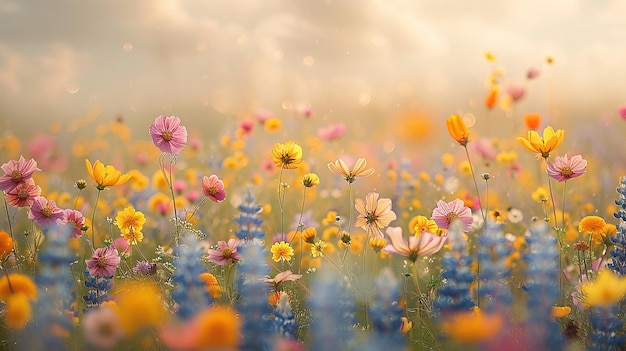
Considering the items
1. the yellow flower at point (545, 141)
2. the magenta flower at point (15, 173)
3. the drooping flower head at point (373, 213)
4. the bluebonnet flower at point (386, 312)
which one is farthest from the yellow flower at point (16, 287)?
the yellow flower at point (545, 141)

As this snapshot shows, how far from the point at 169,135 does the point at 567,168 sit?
4.99 ft

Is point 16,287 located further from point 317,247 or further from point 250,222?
point 317,247

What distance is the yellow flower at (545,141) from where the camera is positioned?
2287 millimetres

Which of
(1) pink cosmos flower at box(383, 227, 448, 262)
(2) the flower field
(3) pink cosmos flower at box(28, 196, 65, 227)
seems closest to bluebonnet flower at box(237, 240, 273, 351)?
(2) the flower field

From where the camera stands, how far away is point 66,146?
677cm

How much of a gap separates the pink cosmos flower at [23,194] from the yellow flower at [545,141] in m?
1.81

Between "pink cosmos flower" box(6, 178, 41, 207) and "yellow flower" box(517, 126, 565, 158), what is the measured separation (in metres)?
1.81

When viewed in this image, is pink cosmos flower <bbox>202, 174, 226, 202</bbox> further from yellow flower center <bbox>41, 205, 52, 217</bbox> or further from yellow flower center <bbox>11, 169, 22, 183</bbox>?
yellow flower center <bbox>11, 169, 22, 183</bbox>

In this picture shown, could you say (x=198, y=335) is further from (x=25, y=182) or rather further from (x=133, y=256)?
(x=133, y=256)

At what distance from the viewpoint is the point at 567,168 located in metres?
2.38

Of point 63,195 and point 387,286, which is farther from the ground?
point 63,195

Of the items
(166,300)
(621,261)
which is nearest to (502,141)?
(621,261)

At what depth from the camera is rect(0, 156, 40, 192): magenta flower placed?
7.75 feet

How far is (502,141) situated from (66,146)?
14.5ft
